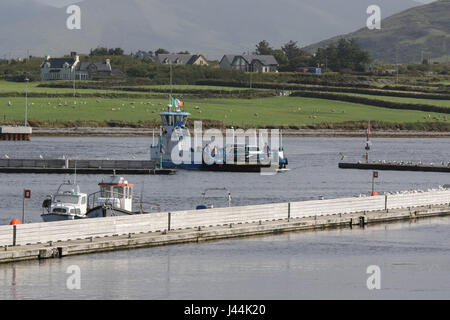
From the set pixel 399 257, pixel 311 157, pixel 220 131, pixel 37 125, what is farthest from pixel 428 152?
pixel 399 257

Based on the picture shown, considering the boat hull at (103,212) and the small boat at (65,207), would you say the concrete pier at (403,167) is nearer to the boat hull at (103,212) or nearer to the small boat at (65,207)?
the boat hull at (103,212)

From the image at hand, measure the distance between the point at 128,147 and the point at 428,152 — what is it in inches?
1890

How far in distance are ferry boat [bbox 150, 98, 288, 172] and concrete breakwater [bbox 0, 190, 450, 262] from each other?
4316 centimetres

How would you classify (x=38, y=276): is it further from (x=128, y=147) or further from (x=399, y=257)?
(x=128, y=147)

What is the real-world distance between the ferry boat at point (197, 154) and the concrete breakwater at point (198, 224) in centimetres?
4316

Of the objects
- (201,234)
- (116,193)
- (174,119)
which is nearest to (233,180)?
(174,119)

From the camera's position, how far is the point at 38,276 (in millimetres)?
41906

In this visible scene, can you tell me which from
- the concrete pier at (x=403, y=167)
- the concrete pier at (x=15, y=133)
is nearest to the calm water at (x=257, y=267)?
the concrete pier at (x=403, y=167)

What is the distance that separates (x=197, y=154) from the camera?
372ft

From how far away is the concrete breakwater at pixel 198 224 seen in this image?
1774 inches

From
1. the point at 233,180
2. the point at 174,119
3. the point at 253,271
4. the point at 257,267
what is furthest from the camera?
the point at 174,119

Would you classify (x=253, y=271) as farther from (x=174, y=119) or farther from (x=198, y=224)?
(x=174, y=119)

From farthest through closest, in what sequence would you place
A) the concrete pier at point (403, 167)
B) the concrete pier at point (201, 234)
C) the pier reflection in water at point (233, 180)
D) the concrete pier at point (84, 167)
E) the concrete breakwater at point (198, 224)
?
the concrete pier at point (403, 167), the concrete pier at point (84, 167), the pier reflection in water at point (233, 180), the concrete breakwater at point (198, 224), the concrete pier at point (201, 234)

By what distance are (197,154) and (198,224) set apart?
198 feet
